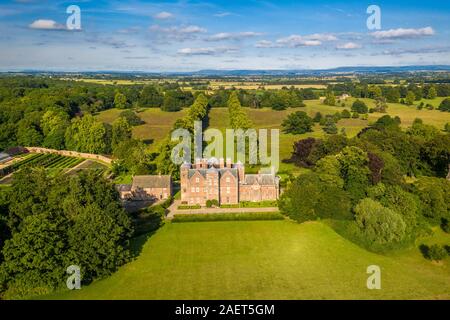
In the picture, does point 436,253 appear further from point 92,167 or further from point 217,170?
point 92,167

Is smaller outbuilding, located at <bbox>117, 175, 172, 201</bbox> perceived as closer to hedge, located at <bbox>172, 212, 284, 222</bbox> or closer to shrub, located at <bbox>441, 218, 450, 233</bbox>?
hedge, located at <bbox>172, 212, 284, 222</bbox>

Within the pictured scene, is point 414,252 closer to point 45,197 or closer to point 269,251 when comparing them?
point 269,251

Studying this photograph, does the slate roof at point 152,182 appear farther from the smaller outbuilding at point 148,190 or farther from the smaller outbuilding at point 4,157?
Answer: the smaller outbuilding at point 4,157

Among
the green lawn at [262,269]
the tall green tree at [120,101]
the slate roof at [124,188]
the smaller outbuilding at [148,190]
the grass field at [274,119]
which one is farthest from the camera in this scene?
the tall green tree at [120,101]

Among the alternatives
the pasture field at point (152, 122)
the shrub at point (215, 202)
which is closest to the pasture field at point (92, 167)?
the pasture field at point (152, 122)

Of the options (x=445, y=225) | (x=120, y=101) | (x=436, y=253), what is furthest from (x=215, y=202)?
(x=120, y=101)

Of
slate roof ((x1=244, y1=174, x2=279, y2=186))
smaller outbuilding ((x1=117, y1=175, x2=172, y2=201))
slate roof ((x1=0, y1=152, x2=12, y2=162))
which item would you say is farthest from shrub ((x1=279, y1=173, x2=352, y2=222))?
slate roof ((x1=0, y1=152, x2=12, y2=162))
